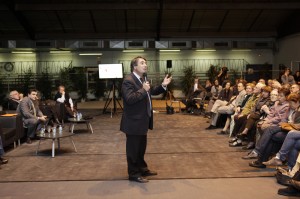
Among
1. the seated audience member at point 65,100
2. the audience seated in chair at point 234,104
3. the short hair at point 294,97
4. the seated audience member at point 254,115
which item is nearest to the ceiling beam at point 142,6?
the seated audience member at point 65,100

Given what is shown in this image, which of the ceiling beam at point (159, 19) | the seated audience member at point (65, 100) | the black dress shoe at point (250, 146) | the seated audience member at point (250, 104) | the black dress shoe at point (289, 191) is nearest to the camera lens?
the black dress shoe at point (289, 191)

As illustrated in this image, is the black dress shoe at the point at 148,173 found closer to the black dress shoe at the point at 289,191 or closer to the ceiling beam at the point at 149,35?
the black dress shoe at the point at 289,191

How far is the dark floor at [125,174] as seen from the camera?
187 inches

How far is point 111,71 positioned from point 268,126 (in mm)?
7887

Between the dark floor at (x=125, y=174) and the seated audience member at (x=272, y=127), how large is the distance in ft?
0.73

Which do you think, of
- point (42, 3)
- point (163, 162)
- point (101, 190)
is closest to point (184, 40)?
point (42, 3)

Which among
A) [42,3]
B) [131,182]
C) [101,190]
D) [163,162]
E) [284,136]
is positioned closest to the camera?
[101,190]

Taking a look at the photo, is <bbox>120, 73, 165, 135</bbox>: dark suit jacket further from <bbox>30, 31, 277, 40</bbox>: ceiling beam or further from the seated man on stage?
<bbox>30, 31, 277, 40</bbox>: ceiling beam

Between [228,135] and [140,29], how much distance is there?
1140 centimetres

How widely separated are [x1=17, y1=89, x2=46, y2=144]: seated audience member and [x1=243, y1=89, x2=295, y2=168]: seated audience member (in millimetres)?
4426

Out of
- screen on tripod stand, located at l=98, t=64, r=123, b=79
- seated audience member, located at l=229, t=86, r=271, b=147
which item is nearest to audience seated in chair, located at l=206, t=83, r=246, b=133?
seated audience member, located at l=229, t=86, r=271, b=147

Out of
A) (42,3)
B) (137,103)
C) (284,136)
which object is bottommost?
(284,136)

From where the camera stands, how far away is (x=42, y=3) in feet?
55.1

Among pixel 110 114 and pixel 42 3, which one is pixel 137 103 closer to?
pixel 110 114
